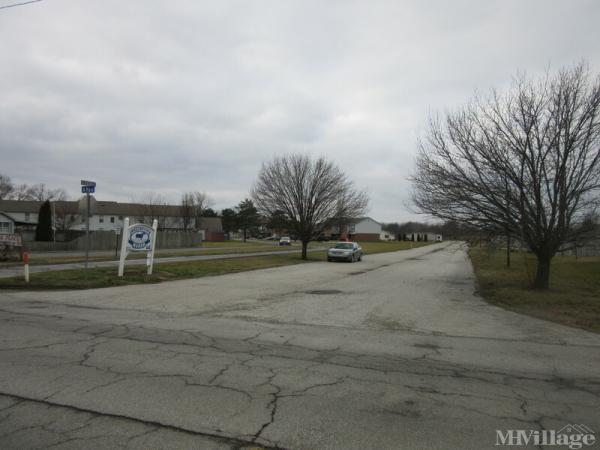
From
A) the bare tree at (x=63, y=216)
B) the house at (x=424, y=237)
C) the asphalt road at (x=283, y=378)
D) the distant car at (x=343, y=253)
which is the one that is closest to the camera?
the asphalt road at (x=283, y=378)

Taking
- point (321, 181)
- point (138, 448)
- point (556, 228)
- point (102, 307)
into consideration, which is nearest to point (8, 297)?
point (102, 307)

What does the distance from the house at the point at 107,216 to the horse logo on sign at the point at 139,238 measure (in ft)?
169

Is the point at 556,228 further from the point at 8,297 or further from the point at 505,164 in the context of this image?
the point at 8,297

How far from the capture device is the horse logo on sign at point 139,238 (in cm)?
1766

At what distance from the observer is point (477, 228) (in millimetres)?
17344

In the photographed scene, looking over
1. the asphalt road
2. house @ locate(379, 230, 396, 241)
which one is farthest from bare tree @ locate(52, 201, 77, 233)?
house @ locate(379, 230, 396, 241)

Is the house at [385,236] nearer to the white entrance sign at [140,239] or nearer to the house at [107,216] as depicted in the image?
the house at [107,216]

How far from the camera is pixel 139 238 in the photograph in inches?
703

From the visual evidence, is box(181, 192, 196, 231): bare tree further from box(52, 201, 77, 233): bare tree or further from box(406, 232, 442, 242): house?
box(406, 232, 442, 242): house

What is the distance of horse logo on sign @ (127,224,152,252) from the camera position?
17.7 m

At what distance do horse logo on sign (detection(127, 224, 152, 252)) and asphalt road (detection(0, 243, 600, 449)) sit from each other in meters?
7.45

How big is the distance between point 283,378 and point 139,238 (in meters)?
14.3

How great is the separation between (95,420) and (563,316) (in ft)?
34.6

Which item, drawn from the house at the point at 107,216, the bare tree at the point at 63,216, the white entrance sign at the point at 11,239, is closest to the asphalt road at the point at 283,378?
the white entrance sign at the point at 11,239
